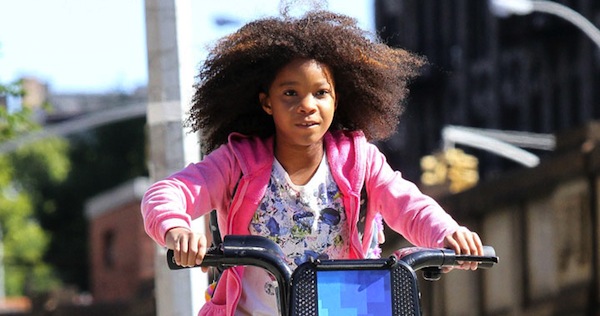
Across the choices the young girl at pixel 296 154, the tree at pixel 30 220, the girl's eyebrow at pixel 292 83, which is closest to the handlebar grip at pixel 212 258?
the young girl at pixel 296 154

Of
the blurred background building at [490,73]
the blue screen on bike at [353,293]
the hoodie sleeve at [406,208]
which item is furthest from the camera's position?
the blurred background building at [490,73]

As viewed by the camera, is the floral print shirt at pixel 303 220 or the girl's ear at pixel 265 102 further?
the girl's ear at pixel 265 102

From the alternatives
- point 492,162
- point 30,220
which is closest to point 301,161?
point 492,162

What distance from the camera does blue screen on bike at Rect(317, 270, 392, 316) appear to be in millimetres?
4574

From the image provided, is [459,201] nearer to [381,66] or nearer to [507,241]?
[507,241]

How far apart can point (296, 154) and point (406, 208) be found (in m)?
0.44

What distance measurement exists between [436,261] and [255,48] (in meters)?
1.02

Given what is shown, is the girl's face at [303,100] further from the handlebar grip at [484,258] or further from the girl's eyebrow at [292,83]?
the handlebar grip at [484,258]

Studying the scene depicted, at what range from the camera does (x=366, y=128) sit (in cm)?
567

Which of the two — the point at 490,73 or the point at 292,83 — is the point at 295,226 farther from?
the point at 490,73

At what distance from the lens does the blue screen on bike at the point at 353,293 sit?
457cm

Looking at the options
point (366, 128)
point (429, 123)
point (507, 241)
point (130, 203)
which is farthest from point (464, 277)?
point (130, 203)

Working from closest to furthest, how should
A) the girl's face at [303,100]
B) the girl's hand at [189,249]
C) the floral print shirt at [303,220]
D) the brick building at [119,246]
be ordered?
the girl's hand at [189,249], the girl's face at [303,100], the floral print shirt at [303,220], the brick building at [119,246]

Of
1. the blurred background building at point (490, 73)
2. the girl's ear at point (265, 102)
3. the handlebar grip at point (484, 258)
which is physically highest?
the blurred background building at point (490, 73)
